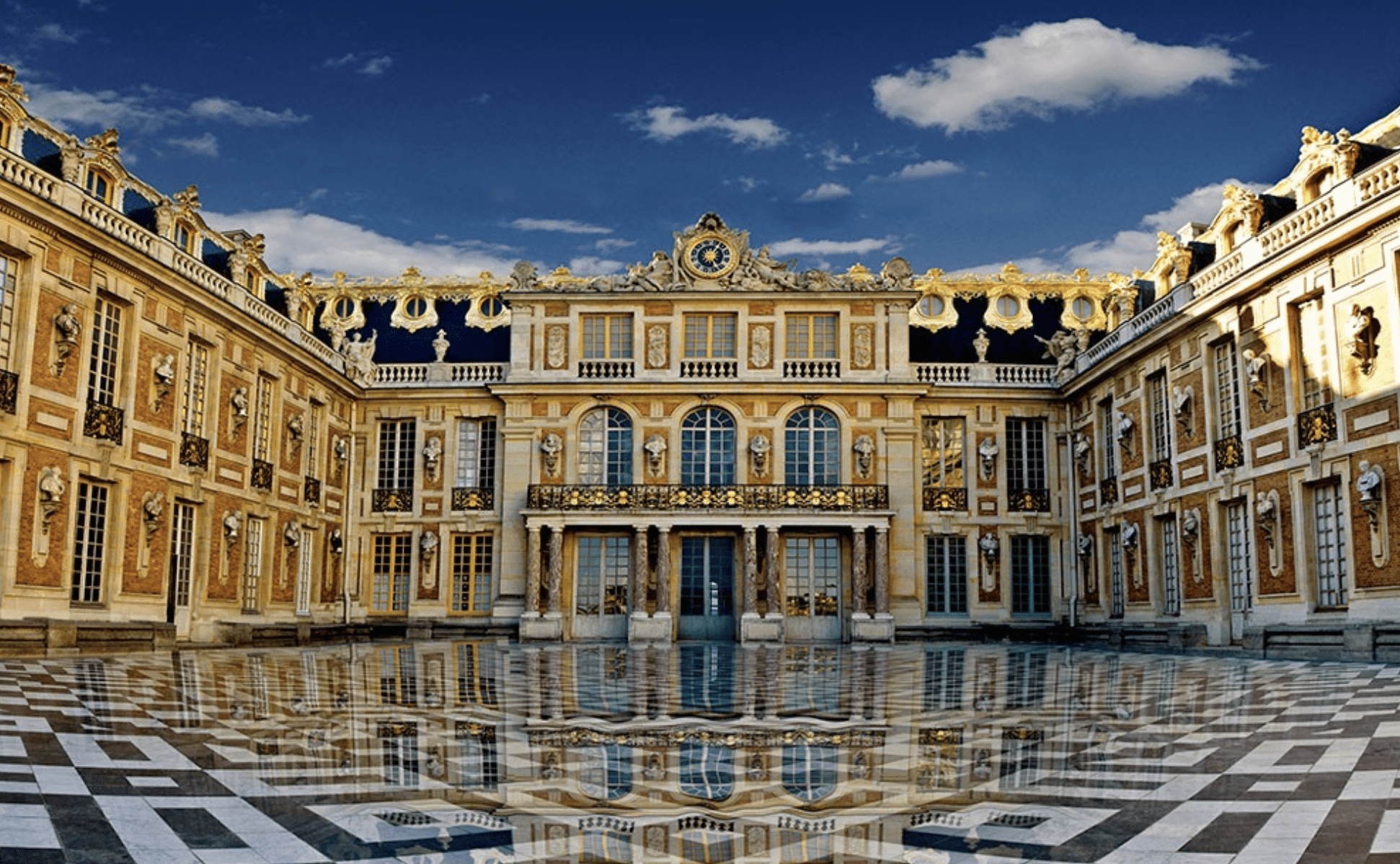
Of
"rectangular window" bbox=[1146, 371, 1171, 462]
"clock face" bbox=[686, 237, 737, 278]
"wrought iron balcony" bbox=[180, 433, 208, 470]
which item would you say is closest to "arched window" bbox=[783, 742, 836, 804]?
"wrought iron balcony" bbox=[180, 433, 208, 470]

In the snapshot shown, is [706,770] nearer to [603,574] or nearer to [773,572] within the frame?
[773,572]

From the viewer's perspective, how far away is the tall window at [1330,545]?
19266 mm

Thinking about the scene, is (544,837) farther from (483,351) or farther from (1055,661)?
(483,351)

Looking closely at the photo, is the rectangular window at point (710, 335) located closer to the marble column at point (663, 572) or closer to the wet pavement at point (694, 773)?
the marble column at point (663, 572)

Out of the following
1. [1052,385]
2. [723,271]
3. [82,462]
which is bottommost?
[82,462]

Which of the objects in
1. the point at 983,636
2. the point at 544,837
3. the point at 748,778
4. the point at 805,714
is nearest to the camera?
the point at 544,837

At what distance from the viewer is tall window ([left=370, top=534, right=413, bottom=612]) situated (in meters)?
33.6

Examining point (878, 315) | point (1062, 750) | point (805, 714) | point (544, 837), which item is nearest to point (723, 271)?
point (878, 315)

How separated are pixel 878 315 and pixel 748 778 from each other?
27425 mm

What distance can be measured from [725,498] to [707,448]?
70.7 inches

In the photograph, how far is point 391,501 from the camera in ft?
111

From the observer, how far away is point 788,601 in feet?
105

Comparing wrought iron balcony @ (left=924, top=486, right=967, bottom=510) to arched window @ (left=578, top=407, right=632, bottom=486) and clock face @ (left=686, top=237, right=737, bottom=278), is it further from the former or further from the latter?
clock face @ (left=686, top=237, right=737, bottom=278)

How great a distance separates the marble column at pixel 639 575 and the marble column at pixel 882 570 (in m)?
6.11
